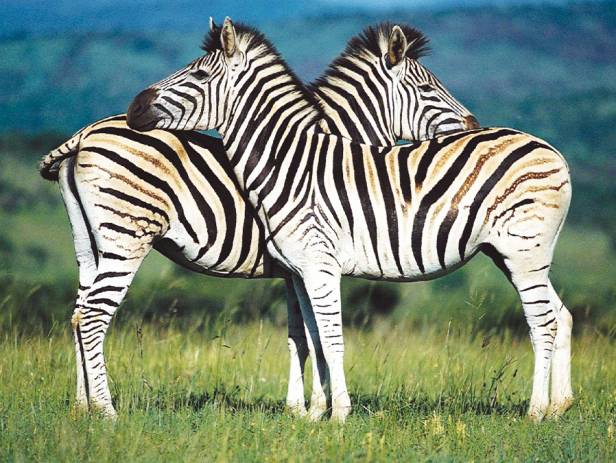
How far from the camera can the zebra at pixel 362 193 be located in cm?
748

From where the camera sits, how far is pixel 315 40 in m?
91.5

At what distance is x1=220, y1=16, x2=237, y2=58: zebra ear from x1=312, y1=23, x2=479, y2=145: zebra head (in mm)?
1364

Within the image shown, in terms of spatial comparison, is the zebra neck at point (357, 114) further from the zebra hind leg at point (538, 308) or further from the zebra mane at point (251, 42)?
the zebra hind leg at point (538, 308)

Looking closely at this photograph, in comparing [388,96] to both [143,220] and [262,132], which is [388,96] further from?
[143,220]

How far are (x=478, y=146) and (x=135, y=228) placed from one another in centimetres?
296

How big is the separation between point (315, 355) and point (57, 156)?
286 centimetres

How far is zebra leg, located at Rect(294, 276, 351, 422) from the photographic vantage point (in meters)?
7.39

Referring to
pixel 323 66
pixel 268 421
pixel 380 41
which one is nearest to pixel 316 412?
pixel 268 421

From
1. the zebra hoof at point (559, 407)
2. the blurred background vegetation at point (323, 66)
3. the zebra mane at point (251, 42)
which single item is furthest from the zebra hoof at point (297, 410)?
the blurred background vegetation at point (323, 66)

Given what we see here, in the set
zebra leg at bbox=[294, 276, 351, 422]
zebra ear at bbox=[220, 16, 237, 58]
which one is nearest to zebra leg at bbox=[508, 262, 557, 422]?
zebra leg at bbox=[294, 276, 351, 422]

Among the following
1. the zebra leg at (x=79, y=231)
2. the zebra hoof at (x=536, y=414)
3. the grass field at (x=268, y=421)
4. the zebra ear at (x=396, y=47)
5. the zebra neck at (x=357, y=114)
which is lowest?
the grass field at (x=268, y=421)

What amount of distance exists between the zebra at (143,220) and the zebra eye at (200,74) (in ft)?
1.16

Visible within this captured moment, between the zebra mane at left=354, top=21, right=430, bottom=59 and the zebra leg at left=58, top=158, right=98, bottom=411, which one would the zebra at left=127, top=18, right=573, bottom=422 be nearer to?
the zebra leg at left=58, top=158, right=98, bottom=411

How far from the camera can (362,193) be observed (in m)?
7.60
